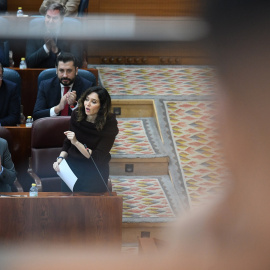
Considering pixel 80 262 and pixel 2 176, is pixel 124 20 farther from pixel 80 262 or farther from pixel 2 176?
pixel 2 176

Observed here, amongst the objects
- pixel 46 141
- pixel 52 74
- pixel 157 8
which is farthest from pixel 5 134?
pixel 157 8

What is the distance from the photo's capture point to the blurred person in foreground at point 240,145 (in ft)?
0.47

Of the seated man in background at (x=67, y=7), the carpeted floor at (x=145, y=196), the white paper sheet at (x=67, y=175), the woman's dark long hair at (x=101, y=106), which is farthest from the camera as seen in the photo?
the carpeted floor at (x=145, y=196)

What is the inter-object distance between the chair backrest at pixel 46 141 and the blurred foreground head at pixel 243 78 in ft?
6.54

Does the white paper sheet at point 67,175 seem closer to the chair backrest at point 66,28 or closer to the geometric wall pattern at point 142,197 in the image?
the geometric wall pattern at point 142,197

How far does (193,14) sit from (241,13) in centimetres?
1

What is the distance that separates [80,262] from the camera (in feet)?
0.64

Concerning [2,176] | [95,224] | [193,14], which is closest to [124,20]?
[193,14]

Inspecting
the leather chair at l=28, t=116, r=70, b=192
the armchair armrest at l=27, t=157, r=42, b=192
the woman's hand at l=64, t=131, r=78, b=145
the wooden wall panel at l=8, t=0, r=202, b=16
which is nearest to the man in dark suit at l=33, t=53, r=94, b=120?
the leather chair at l=28, t=116, r=70, b=192

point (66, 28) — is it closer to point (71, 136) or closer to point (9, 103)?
point (71, 136)

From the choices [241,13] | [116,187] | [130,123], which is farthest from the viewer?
[130,123]

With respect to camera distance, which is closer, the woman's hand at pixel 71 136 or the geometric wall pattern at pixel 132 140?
the woman's hand at pixel 71 136

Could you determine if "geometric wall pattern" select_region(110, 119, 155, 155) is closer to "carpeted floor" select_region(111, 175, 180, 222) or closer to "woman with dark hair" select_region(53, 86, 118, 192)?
"carpeted floor" select_region(111, 175, 180, 222)

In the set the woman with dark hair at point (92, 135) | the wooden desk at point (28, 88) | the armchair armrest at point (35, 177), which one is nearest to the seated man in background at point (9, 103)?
the armchair armrest at point (35, 177)
